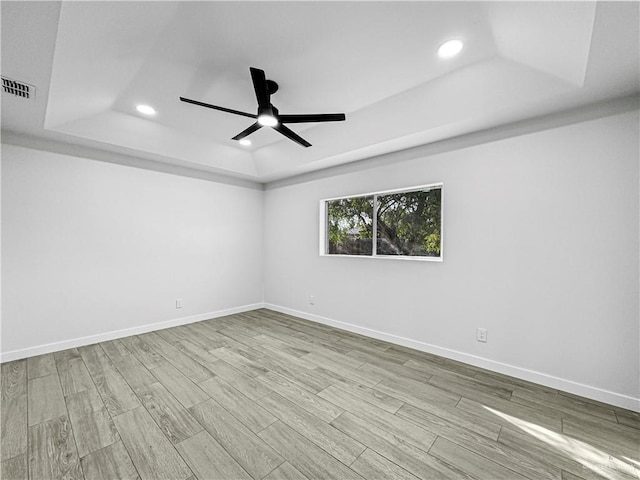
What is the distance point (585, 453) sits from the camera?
160 centimetres

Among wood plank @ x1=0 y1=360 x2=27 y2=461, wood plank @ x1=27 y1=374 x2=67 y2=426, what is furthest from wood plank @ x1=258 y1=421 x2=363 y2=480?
wood plank @ x1=27 y1=374 x2=67 y2=426

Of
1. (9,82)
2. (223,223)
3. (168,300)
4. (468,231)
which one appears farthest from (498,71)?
(168,300)

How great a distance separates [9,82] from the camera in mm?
1988

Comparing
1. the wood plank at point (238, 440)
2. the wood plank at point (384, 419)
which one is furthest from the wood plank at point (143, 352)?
the wood plank at point (384, 419)

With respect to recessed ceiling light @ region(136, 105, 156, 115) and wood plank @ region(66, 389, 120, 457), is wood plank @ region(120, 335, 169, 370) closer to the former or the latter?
wood plank @ region(66, 389, 120, 457)

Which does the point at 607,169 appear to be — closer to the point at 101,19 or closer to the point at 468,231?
the point at 468,231

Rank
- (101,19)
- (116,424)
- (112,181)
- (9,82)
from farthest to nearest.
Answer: (112,181) → (9,82) → (116,424) → (101,19)

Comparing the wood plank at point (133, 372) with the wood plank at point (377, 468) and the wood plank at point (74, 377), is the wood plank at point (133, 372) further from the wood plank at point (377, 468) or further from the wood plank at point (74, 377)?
A: the wood plank at point (377, 468)

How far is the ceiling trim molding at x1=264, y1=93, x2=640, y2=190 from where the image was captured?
2121 millimetres

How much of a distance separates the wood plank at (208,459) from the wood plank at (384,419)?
32.9 inches

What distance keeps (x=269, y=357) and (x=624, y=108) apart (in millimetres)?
3759

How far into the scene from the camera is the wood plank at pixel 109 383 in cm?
202

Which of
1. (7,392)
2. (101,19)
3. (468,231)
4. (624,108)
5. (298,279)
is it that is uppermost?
(101,19)

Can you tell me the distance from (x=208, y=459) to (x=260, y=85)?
2.39 metres
